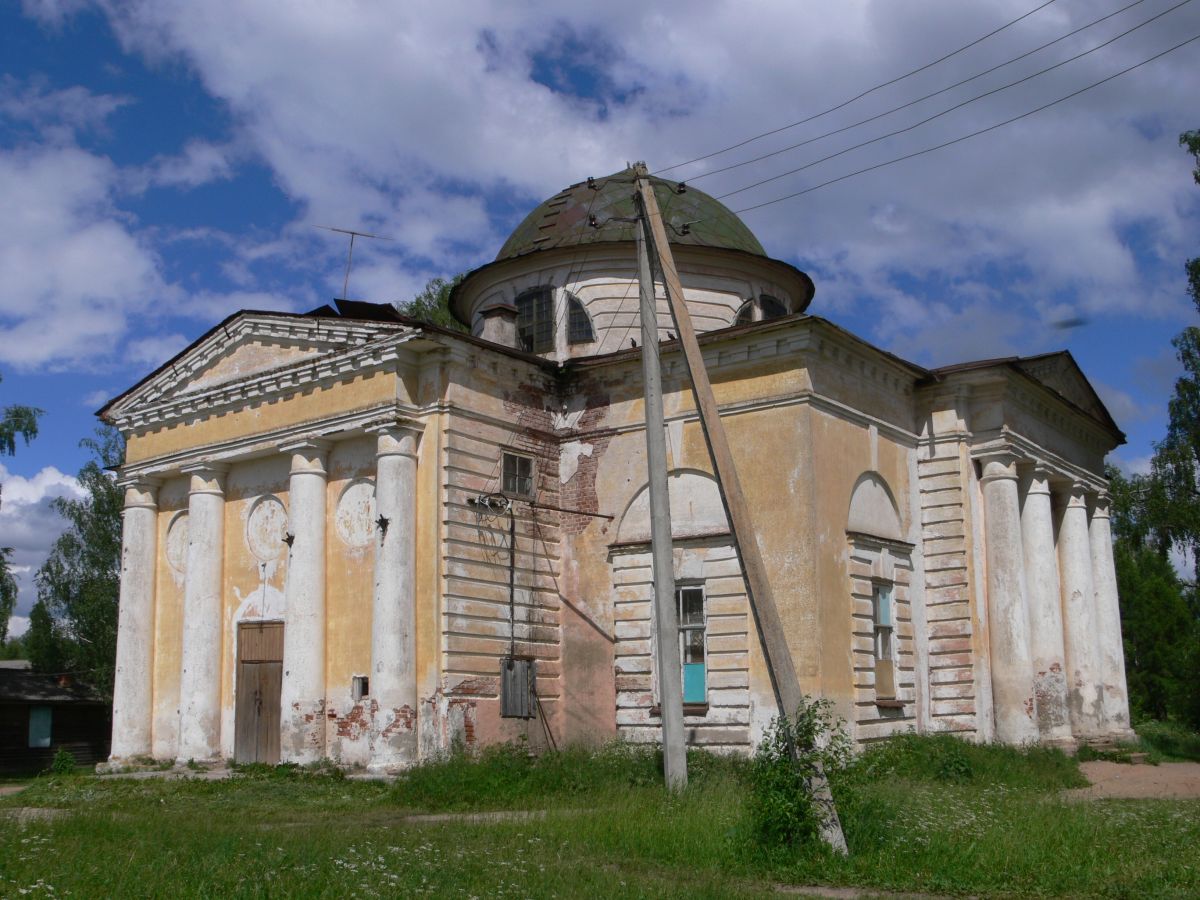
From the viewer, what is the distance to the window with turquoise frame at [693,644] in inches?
677

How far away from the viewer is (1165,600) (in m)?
35.0

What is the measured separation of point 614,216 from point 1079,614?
11048 millimetres

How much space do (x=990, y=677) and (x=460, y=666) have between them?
8170 mm

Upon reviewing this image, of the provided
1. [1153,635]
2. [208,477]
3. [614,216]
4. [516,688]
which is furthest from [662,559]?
[1153,635]

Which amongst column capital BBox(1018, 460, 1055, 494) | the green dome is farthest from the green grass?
the green dome

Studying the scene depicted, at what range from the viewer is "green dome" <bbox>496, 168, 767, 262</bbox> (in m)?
21.6

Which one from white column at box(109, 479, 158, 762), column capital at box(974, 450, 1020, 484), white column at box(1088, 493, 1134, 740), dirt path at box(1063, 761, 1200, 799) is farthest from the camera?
white column at box(1088, 493, 1134, 740)

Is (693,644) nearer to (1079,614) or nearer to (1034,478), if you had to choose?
(1034,478)

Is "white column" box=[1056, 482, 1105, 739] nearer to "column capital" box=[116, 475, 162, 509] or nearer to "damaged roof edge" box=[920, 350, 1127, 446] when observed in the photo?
"damaged roof edge" box=[920, 350, 1127, 446]

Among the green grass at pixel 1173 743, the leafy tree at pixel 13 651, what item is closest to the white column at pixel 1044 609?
the green grass at pixel 1173 743

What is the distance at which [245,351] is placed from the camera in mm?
19859

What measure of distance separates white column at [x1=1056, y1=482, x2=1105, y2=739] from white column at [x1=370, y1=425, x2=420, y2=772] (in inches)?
467

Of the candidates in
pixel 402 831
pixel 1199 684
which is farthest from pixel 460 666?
pixel 1199 684

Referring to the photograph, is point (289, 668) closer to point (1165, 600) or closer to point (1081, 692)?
point (1081, 692)
